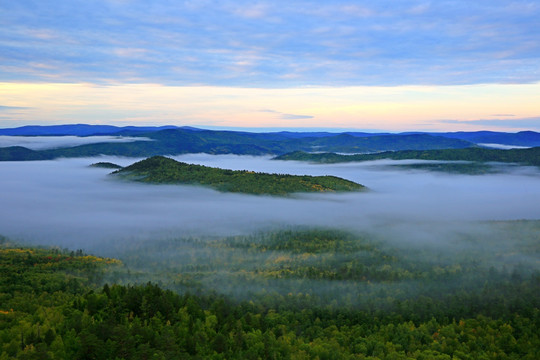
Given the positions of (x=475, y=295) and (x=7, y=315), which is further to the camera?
(x=475, y=295)

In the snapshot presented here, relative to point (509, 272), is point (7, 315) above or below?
above

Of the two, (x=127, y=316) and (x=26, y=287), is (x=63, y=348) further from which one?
(x=26, y=287)

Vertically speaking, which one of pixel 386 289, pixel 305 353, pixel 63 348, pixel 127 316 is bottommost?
pixel 386 289

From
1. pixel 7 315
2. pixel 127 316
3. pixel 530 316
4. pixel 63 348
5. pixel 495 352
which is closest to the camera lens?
pixel 63 348

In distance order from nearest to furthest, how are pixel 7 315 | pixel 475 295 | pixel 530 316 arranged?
pixel 7 315
pixel 530 316
pixel 475 295

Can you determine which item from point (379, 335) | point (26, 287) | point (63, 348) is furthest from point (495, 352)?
point (26, 287)

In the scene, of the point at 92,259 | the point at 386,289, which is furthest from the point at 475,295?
the point at 92,259

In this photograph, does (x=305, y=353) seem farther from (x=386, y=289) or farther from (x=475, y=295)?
(x=475, y=295)
